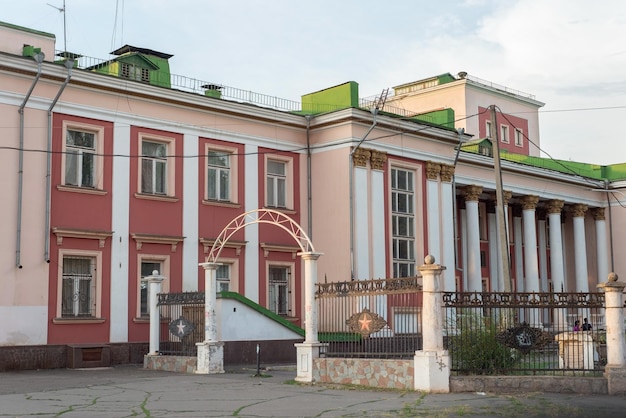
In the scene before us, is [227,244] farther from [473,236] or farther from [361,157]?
[473,236]

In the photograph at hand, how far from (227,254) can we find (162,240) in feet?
7.66

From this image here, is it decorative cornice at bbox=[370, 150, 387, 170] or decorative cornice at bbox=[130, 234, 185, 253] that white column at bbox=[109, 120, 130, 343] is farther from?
decorative cornice at bbox=[370, 150, 387, 170]

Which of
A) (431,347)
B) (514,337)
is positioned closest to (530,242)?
(514,337)

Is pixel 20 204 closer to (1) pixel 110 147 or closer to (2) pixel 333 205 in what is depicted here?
(1) pixel 110 147

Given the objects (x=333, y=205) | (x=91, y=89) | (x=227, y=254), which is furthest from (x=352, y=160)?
(x=91, y=89)

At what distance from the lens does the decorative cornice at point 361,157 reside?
2720 cm

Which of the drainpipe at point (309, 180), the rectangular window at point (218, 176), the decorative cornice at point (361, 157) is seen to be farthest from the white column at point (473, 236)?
the rectangular window at point (218, 176)

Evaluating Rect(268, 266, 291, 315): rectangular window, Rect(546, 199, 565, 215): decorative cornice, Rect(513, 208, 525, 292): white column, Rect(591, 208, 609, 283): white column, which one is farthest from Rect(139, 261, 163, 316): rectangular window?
Rect(591, 208, 609, 283): white column

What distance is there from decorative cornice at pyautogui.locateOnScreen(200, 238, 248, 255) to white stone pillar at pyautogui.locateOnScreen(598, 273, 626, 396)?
1285 centimetres

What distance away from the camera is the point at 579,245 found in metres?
42.3

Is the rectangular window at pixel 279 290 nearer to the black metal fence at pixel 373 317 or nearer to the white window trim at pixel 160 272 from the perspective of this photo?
the white window trim at pixel 160 272

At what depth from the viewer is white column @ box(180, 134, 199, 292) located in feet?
82.2

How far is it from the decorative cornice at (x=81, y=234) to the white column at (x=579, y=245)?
87.6 feet

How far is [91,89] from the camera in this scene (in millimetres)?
23312
